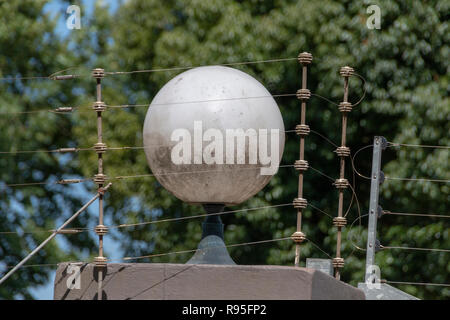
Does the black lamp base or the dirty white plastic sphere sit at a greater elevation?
the dirty white plastic sphere

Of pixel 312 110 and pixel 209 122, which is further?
pixel 312 110

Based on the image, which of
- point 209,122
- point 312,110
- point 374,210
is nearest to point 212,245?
point 209,122

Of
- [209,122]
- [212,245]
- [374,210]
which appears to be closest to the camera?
[209,122]

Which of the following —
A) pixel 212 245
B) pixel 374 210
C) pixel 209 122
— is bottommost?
pixel 212 245

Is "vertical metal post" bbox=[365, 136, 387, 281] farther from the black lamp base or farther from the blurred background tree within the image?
the blurred background tree

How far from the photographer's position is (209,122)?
909cm

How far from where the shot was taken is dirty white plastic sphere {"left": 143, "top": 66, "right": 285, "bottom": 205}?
9.14 meters

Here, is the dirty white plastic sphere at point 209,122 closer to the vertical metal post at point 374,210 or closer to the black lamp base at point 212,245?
the black lamp base at point 212,245

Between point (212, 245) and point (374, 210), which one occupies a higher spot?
point (374, 210)

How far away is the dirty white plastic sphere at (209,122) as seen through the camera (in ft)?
30.0

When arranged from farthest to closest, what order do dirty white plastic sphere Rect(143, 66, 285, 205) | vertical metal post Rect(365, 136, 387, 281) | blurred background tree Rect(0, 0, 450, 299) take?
blurred background tree Rect(0, 0, 450, 299) → vertical metal post Rect(365, 136, 387, 281) → dirty white plastic sphere Rect(143, 66, 285, 205)

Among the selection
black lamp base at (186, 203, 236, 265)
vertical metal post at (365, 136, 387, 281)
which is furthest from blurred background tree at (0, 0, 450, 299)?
black lamp base at (186, 203, 236, 265)

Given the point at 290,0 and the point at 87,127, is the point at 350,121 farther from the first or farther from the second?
the point at 87,127

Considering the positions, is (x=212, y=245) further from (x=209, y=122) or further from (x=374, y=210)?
(x=374, y=210)
